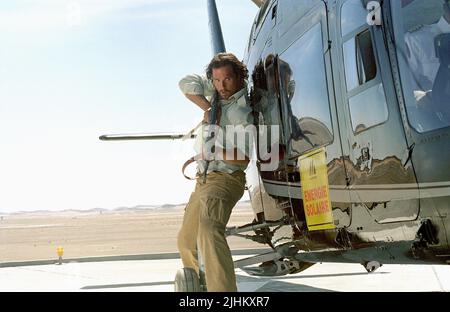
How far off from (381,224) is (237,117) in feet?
5.17

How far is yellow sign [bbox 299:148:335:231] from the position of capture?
417cm

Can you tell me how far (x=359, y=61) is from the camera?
3.72m

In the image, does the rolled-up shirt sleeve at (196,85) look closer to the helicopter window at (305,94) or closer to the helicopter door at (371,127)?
the helicopter window at (305,94)

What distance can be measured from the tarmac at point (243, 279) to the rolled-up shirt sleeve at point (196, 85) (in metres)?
4.09

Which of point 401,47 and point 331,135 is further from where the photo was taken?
point 331,135

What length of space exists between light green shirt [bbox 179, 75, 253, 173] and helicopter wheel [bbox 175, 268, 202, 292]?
2.65ft

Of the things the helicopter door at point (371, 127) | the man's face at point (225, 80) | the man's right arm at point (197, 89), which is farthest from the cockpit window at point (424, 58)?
the man's right arm at point (197, 89)

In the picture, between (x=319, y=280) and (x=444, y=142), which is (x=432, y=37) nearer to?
(x=444, y=142)

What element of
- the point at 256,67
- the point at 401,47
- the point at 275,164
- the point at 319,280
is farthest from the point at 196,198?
the point at 319,280

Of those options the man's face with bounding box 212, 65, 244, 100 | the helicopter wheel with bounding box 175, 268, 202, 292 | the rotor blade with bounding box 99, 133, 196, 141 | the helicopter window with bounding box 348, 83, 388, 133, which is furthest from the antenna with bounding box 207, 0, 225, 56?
the helicopter window with bounding box 348, 83, 388, 133

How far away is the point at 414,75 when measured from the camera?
3289 mm

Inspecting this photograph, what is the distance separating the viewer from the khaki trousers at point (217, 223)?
446 cm
